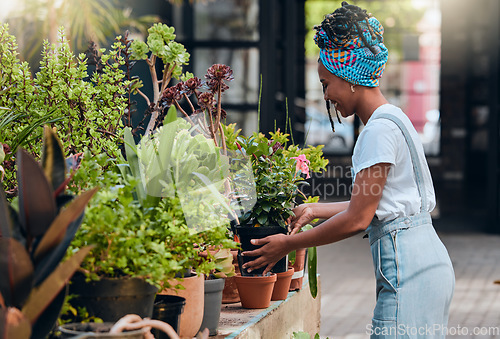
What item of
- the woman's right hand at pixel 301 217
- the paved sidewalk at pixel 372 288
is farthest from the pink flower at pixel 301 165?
the paved sidewalk at pixel 372 288

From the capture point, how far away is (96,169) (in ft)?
5.49

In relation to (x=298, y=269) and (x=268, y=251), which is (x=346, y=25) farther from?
(x=298, y=269)

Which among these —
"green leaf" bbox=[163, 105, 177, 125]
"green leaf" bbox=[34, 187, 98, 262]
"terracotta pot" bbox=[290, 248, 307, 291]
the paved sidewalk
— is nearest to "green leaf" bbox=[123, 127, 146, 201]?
"green leaf" bbox=[163, 105, 177, 125]

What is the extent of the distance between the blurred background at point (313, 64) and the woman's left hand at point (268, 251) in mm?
1458

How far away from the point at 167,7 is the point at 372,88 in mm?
4678

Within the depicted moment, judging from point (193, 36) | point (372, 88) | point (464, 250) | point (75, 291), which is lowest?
point (464, 250)

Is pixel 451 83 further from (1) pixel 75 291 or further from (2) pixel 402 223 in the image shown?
(1) pixel 75 291

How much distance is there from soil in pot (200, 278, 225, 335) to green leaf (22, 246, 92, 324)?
2.43 feet

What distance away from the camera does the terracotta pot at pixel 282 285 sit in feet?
7.84

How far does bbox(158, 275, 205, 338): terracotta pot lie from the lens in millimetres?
1818

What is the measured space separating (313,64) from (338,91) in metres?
16.0

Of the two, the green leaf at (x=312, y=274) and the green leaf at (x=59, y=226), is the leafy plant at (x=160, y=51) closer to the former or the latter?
the green leaf at (x=312, y=274)

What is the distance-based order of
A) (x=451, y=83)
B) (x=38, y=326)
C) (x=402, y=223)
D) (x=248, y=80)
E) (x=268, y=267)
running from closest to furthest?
(x=38, y=326), (x=402, y=223), (x=268, y=267), (x=248, y=80), (x=451, y=83)

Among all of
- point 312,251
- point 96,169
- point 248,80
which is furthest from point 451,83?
point 96,169
